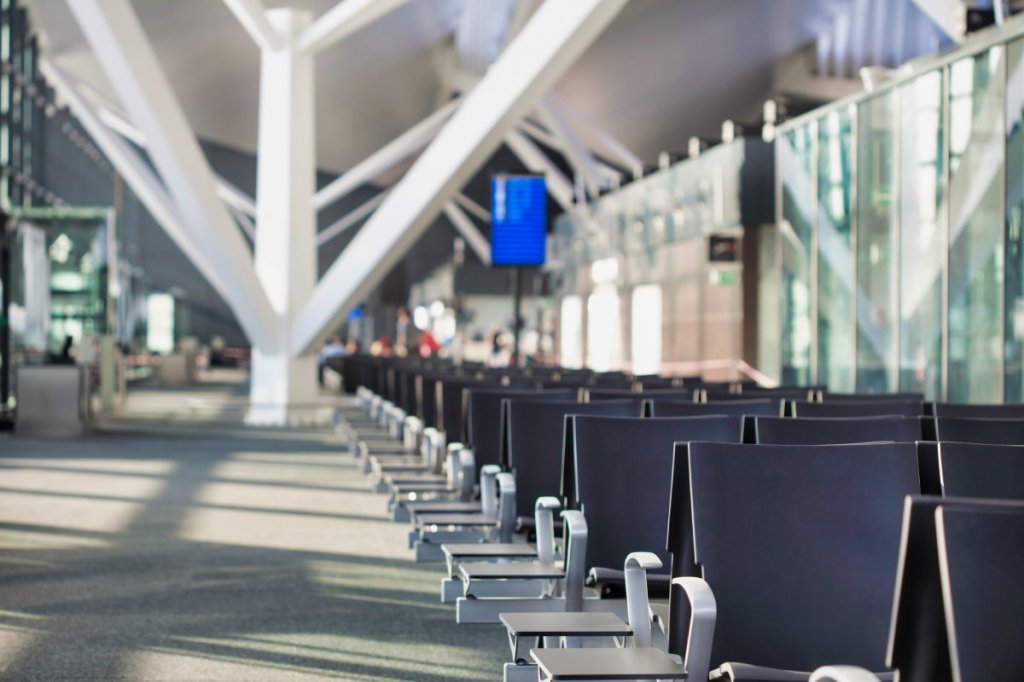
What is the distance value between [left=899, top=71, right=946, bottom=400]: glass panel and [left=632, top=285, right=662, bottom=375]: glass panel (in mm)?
16553

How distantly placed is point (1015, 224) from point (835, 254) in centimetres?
500

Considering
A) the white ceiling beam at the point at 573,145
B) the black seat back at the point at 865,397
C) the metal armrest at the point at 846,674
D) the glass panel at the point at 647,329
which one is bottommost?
the metal armrest at the point at 846,674

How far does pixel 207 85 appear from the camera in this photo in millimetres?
36062

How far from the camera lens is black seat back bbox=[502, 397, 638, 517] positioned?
21.6 feet

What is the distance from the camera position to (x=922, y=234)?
1345 centimetres

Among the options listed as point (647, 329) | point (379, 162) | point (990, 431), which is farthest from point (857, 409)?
point (647, 329)

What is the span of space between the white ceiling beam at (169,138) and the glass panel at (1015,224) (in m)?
10.1

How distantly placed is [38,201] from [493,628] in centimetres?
2587

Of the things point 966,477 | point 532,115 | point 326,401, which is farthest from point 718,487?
point 532,115

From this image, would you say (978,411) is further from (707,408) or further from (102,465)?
(102,465)

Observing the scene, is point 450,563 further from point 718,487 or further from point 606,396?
point 718,487

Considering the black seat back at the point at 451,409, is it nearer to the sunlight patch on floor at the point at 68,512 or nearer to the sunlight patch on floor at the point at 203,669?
the sunlight patch on floor at the point at 68,512

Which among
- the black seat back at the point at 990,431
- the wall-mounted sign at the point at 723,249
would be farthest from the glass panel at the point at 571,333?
the black seat back at the point at 990,431

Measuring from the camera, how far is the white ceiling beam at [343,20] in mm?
18938
